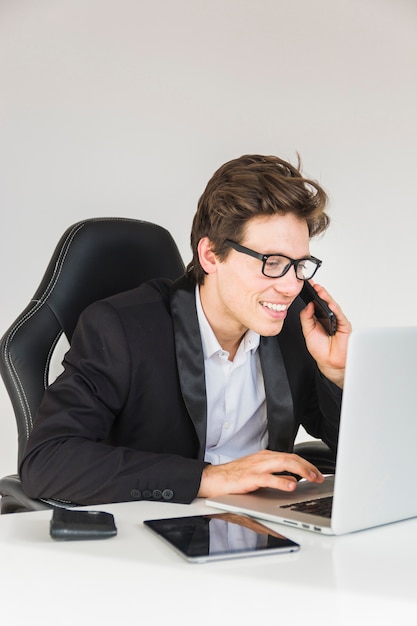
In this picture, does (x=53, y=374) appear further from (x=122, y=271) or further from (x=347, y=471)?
(x=347, y=471)

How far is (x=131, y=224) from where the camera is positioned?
2.36 meters

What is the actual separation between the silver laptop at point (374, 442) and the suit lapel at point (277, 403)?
0.70m

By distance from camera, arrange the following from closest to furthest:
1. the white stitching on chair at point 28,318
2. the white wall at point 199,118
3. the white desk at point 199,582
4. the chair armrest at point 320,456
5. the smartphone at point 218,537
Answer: the white desk at point 199,582, the smartphone at point 218,537, the white stitching on chair at point 28,318, the chair armrest at point 320,456, the white wall at point 199,118

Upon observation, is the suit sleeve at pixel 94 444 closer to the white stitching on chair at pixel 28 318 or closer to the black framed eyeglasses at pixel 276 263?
the white stitching on chair at pixel 28 318

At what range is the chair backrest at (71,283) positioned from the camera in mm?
2096

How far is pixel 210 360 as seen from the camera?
2.19 metres

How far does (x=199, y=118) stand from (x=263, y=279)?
2.22 metres

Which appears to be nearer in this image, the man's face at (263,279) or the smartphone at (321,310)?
the man's face at (263,279)

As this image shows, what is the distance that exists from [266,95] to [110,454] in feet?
9.28

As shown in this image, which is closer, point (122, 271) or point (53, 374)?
point (53, 374)

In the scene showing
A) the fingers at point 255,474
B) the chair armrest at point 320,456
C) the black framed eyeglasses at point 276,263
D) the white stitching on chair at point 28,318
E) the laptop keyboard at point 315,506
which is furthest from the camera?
the chair armrest at point 320,456

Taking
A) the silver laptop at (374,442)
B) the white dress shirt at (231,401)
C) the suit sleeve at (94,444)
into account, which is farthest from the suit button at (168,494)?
the white dress shirt at (231,401)

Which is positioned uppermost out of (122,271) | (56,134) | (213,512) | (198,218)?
(56,134)

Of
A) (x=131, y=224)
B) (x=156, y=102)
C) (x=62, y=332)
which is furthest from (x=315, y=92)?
(x=62, y=332)
